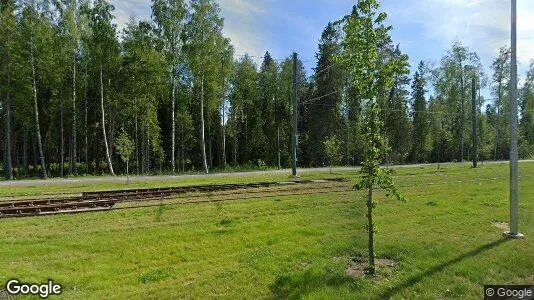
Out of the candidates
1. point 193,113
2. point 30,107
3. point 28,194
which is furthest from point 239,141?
point 28,194

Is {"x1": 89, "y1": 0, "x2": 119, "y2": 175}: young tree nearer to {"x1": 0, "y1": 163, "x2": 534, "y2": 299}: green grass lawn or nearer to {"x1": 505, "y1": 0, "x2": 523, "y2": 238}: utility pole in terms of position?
{"x1": 0, "y1": 163, "x2": 534, "y2": 299}: green grass lawn

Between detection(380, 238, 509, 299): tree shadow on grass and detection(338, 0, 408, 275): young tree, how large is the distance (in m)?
0.75

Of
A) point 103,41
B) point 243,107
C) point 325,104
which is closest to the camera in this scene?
point 103,41

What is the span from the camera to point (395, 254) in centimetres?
950

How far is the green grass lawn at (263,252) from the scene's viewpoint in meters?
7.58

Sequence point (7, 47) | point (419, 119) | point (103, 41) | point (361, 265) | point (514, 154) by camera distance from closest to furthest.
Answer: point (361, 265), point (514, 154), point (7, 47), point (103, 41), point (419, 119)

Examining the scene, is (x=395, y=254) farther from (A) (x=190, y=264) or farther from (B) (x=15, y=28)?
(B) (x=15, y=28)

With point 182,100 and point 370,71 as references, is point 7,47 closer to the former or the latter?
point 182,100

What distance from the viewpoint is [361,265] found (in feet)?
29.1

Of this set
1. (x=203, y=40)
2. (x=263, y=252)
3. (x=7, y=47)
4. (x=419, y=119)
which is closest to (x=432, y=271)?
(x=263, y=252)

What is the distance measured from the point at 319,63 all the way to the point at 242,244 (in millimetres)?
49610

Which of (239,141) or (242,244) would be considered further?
(239,141)

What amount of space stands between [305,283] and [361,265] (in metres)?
1.89

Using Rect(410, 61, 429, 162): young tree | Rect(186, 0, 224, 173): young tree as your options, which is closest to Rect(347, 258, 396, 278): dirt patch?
Rect(186, 0, 224, 173): young tree
